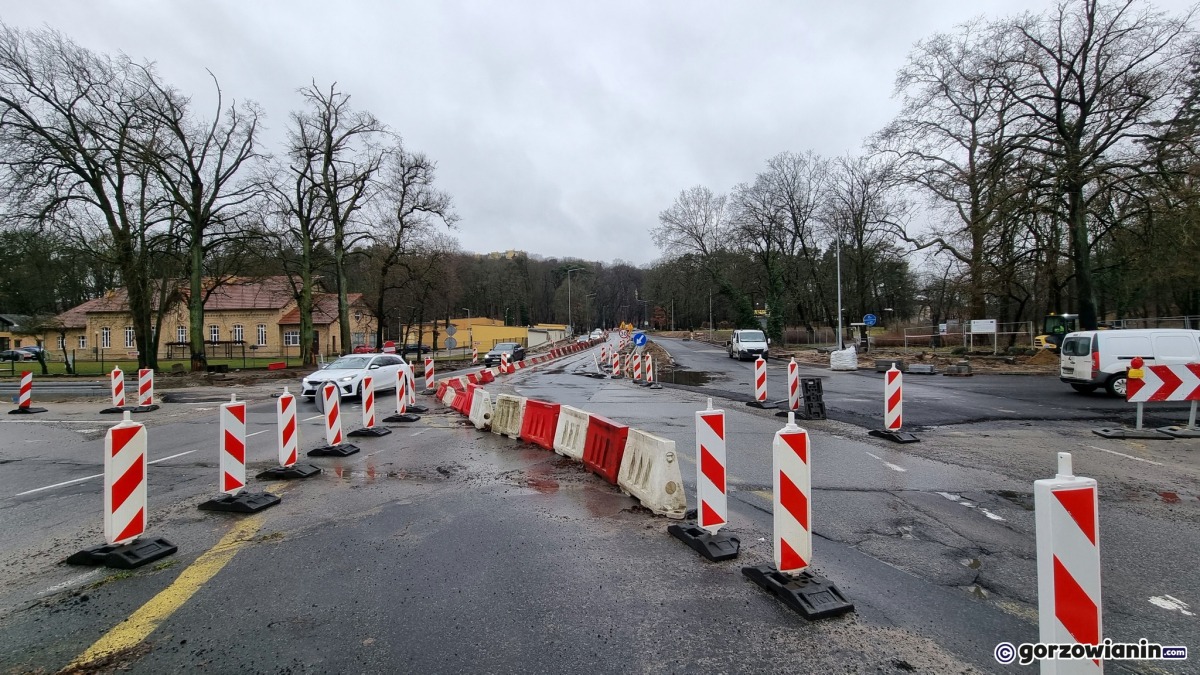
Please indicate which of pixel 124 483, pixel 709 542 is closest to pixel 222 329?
pixel 124 483

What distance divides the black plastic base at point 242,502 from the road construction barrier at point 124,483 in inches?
40.5

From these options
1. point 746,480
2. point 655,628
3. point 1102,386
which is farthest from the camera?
point 1102,386

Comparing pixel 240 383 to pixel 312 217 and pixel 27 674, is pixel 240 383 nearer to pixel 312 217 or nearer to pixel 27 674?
pixel 312 217

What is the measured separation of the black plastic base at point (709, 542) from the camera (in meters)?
4.49

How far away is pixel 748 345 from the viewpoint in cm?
3734

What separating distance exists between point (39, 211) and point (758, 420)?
29.2 m

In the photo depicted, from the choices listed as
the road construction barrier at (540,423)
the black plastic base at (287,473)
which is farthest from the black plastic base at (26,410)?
the road construction barrier at (540,423)

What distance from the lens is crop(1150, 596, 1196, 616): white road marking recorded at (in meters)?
3.59

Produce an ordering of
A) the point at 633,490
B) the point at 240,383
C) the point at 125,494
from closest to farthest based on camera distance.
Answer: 1. the point at 125,494
2. the point at 633,490
3. the point at 240,383

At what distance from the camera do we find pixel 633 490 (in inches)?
242

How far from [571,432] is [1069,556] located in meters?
6.32

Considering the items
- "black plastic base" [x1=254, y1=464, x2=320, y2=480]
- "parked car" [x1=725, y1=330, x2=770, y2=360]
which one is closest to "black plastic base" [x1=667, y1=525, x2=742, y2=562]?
"black plastic base" [x1=254, y1=464, x2=320, y2=480]

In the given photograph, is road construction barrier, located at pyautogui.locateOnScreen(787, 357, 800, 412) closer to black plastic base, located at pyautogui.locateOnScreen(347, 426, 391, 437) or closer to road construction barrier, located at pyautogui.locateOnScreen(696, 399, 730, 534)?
road construction barrier, located at pyautogui.locateOnScreen(696, 399, 730, 534)

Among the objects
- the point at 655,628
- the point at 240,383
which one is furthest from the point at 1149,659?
the point at 240,383
